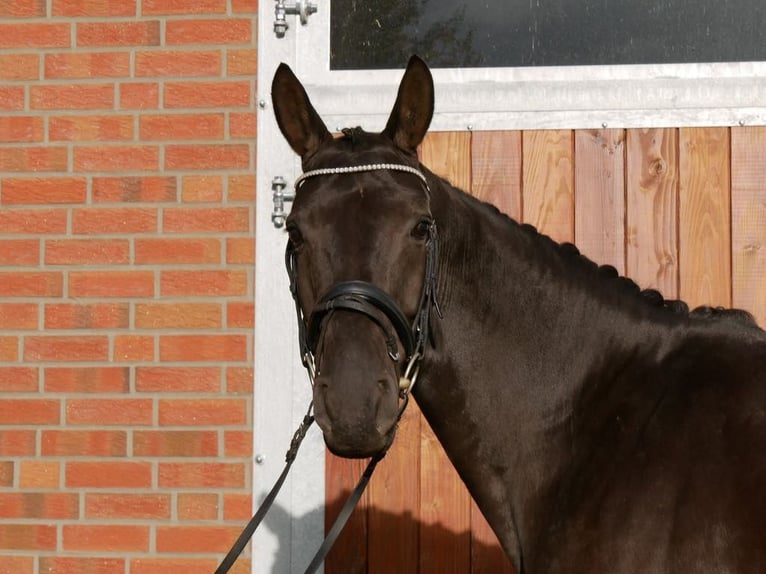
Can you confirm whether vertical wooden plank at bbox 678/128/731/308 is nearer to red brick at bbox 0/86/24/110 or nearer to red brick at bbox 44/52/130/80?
red brick at bbox 44/52/130/80

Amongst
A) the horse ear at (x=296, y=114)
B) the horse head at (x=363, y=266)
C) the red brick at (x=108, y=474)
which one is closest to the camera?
the horse head at (x=363, y=266)

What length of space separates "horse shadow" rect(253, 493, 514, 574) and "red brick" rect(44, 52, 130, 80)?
182cm

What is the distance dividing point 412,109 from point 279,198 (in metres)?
1.27

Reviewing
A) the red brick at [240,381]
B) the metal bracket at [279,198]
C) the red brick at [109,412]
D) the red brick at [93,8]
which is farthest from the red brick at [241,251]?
the red brick at [93,8]

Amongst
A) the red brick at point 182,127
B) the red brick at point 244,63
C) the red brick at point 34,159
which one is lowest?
the red brick at point 34,159

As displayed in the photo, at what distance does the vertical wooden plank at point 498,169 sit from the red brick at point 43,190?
1549 millimetres

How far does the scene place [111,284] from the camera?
4.11 metres

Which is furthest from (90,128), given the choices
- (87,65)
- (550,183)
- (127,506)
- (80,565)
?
(550,183)

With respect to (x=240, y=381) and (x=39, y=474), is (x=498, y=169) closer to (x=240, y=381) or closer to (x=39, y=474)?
(x=240, y=381)

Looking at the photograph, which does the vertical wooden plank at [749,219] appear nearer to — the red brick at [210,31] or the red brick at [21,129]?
the red brick at [210,31]

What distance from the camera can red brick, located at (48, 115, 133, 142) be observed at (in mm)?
4160

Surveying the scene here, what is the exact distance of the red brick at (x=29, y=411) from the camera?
412 centimetres

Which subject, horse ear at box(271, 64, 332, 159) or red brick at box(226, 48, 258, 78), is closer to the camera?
horse ear at box(271, 64, 332, 159)

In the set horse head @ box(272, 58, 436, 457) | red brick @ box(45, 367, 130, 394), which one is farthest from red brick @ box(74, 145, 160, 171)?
horse head @ box(272, 58, 436, 457)
